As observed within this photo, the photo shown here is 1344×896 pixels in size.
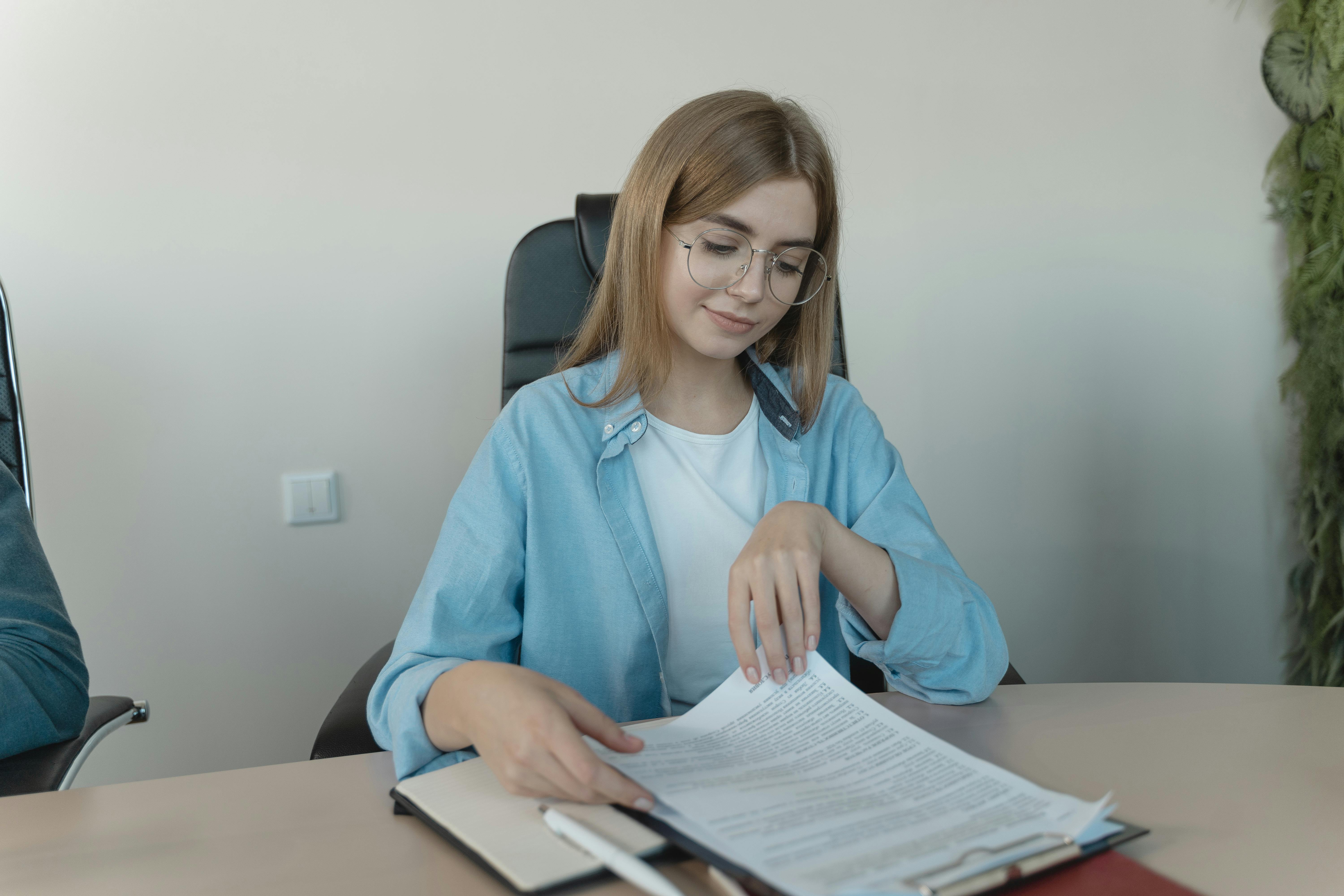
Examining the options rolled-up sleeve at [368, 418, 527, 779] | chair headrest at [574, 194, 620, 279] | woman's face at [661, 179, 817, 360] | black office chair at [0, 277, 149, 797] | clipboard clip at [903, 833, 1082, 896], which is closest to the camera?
clipboard clip at [903, 833, 1082, 896]

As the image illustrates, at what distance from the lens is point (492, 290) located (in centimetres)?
168

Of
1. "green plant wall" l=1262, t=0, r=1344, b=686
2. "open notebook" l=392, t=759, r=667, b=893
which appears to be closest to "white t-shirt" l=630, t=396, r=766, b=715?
"open notebook" l=392, t=759, r=667, b=893

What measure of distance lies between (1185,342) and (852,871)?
191cm

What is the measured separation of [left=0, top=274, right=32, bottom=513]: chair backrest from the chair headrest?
2.39 ft

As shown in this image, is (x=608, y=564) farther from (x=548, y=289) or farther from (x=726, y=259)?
(x=548, y=289)

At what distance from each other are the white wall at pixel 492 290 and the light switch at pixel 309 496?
0.02 m

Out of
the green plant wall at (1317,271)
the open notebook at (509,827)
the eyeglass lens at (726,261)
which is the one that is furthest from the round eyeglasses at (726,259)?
the green plant wall at (1317,271)

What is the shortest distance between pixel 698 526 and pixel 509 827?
1.73 feet

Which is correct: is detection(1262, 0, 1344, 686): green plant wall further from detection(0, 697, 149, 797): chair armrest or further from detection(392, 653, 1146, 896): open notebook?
detection(0, 697, 149, 797): chair armrest

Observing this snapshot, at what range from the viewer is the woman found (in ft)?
2.71

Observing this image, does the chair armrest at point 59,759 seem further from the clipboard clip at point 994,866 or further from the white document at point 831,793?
the clipboard clip at point 994,866

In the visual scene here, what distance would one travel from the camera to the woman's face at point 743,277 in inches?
38.4

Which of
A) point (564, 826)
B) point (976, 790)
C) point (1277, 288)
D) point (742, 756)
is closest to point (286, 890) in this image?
point (564, 826)

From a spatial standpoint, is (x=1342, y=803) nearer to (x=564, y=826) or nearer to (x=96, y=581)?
(x=564, y=826)
